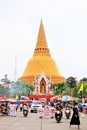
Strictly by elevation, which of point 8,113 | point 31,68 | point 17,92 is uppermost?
point 31,68

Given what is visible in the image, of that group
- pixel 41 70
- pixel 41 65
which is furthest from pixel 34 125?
pixel 41 65

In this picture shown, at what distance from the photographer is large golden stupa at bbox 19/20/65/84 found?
381 ft

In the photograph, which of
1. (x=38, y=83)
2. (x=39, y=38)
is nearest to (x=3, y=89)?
(x=38, y=83)

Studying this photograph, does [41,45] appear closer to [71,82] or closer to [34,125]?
[71,82]

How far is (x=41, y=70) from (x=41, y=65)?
5.66ft

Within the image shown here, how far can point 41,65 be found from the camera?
11856 cm

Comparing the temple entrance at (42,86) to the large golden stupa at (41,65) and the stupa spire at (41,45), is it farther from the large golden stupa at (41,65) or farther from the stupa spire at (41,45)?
the stupa spire at (41,45)

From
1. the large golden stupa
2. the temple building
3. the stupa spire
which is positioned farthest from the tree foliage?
the stupa spire

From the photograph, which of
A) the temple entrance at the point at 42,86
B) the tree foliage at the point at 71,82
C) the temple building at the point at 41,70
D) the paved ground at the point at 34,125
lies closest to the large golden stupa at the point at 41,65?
the temple building at the point at 41,70

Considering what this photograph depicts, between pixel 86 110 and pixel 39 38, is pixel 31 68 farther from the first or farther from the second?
pixel 86 110

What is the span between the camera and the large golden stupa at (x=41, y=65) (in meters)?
116

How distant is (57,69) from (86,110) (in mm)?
75729

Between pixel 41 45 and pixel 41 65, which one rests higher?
pixel 41 45

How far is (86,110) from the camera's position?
46.9 metres
